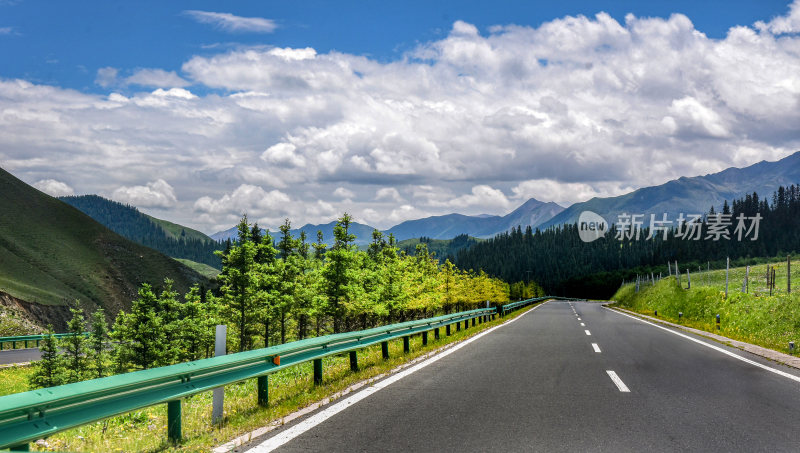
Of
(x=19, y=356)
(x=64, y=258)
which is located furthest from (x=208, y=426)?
(x=64, y=258)

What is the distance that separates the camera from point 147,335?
45094mm

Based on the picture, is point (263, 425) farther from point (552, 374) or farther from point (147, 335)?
point (147, 335)

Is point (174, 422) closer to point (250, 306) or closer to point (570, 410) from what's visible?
point (570, 410)

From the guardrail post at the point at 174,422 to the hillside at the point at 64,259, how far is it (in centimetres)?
9808

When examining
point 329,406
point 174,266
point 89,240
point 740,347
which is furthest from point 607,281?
point 329,406

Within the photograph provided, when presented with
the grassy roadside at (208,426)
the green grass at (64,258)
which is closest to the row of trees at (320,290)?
the grassy roadside at (208,426)

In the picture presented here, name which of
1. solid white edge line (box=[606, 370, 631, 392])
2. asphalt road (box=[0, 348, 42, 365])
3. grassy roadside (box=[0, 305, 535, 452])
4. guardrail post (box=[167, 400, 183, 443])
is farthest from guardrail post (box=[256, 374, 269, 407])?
asphalt road (box=[0, 348, 42, 365])

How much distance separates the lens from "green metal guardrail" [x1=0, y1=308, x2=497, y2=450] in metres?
3.75

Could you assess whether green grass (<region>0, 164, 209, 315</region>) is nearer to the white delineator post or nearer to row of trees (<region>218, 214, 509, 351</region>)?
row of trees (<region>218, 214, 509, 351</region>)

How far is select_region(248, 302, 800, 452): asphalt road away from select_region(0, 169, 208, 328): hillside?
320 ft

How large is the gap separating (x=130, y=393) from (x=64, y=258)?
14303cm

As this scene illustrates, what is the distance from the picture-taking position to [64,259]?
125125 mm

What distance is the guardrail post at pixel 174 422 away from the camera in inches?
214

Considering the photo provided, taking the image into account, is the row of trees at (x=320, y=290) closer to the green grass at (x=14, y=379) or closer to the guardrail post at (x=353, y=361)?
the green grass at (x=14, y=379)
